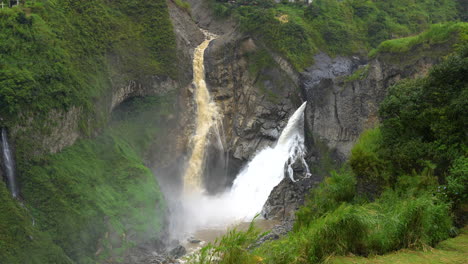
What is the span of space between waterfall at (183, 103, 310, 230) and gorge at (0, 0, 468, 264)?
0.12 m

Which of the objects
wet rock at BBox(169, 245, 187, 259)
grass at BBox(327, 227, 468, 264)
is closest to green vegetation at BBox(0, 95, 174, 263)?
wet rock at BBox(169, 245, 187, 259)

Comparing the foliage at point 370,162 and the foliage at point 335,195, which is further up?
the foliage at point 370,162

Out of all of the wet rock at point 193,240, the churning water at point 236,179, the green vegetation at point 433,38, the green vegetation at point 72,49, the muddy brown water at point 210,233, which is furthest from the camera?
the churning water at point 236,179

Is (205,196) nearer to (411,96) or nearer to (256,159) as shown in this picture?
(256,159)

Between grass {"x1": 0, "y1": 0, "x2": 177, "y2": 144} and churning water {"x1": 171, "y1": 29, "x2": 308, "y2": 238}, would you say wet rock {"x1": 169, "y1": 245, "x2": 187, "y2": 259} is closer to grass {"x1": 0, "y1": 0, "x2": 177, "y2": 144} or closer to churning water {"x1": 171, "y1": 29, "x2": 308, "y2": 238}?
churning water {"x1": 171, "y1": 29, "x2": 308, "y2": 238}

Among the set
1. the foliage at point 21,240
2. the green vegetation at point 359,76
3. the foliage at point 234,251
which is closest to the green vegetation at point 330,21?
the green vegetation at point 359,76

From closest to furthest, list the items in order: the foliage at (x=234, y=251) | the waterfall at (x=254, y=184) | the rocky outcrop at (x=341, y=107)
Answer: the foliage at (x=234, y=251)
the rocky outcrop at (x=341, y=107)
the waterfall at (x=254, y=184)

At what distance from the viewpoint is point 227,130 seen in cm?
3222

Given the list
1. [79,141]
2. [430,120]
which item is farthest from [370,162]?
[79,141]

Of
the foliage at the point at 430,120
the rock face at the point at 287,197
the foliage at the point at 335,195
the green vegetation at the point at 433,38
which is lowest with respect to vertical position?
the rock face at the point at 287,197

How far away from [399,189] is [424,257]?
12.6 feet

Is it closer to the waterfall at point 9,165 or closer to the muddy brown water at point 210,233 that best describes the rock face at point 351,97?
the muddy brown water at point 210,233

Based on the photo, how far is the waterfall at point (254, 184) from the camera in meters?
27.3

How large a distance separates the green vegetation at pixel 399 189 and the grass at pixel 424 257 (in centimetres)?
2
